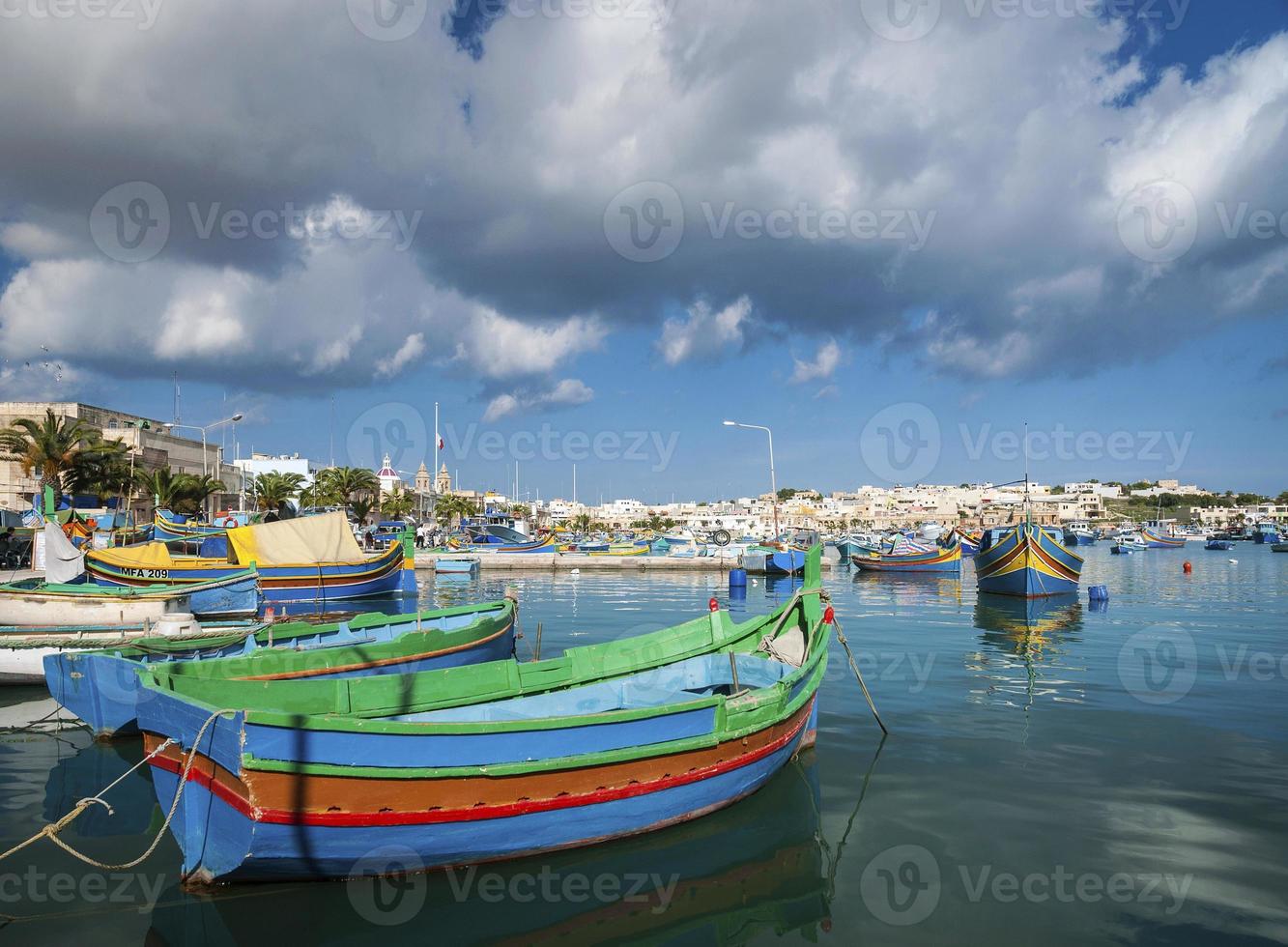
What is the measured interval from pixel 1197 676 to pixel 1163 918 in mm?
13280

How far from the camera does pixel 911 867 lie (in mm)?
8375

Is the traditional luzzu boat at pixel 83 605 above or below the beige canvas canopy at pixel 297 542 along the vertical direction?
below

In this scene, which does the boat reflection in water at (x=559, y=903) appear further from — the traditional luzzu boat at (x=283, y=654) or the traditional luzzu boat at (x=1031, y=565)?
the traditional luzzu boat at (x=1031, y=565)

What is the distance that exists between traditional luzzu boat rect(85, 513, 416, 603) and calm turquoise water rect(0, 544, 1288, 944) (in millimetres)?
15857

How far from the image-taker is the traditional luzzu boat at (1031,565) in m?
35.2

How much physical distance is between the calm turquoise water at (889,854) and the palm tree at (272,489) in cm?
6074
